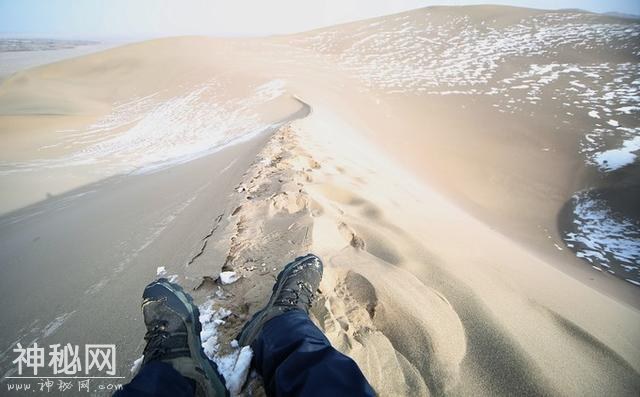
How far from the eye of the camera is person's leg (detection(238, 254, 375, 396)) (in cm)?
109

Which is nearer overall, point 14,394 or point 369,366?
point 369,366

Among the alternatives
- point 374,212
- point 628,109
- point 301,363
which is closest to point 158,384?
point 301,363

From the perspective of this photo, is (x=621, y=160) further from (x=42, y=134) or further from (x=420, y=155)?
(x=42, y=134)

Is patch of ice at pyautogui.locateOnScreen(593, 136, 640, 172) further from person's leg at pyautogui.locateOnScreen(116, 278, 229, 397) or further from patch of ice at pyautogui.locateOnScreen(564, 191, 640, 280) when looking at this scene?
person's leg at pyautogui.locateOnScreen(116, 278, 229, 397)

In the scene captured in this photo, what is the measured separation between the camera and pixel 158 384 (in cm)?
120

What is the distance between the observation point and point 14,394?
152 centimetres

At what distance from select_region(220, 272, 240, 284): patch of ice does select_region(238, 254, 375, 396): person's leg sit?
0.94ft

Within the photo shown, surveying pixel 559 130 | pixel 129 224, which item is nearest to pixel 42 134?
pixel 129 224

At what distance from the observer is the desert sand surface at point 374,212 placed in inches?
63.3

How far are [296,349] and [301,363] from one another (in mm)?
70

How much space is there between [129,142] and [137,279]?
7.11m

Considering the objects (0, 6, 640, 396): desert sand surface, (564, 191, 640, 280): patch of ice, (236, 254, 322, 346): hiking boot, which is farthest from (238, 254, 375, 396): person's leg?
(564, 191, 640, 280): patch of ice

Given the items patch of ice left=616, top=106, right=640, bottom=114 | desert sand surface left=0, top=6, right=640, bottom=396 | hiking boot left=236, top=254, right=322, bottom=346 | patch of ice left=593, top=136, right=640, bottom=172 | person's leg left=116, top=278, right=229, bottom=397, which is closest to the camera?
person's leg left=116, top=278, right=229, bottom=397

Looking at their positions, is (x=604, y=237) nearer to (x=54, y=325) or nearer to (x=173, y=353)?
(x=173, y=353)
